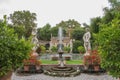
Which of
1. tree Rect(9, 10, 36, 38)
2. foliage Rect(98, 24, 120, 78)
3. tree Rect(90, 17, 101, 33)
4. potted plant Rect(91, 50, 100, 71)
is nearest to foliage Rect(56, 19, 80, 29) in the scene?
tree Rect(9, 10, 36, 38)

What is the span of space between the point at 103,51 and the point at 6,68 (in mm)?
2781

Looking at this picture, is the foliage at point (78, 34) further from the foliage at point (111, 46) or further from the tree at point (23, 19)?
the foliage at point (111, 46)

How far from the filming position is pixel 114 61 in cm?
672

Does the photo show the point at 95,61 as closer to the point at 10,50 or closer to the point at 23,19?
the point at 10,50

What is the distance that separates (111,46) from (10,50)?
2852mm

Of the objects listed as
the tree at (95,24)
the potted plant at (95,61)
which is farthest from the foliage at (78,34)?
the potted plant at (95,61)

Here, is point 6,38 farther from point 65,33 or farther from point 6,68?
point 65,33

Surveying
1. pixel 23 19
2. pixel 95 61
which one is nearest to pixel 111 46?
pixel 95 61

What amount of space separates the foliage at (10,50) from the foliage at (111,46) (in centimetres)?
224

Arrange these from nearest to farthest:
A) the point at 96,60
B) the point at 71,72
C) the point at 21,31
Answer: the point at 71,72
the point at 96,60
the point at 21,31

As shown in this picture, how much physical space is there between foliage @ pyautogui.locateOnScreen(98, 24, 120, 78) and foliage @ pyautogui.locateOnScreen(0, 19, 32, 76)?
2240mm

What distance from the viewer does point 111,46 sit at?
6.66m

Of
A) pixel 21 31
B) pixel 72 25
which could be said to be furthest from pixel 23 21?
pixel 72 25

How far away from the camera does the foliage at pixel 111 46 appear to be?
21.7 ft
